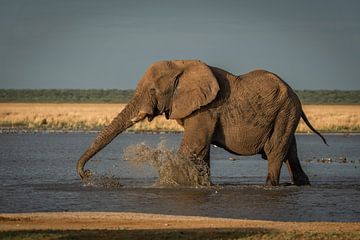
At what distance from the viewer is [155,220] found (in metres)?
15.5

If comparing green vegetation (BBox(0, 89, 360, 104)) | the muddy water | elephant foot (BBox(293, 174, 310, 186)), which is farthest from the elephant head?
green vegetation (BBox(0, 89, 360, 104))

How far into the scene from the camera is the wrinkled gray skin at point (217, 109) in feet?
70.1

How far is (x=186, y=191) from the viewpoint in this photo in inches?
818

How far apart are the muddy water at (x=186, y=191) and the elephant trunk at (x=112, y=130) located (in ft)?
2.37

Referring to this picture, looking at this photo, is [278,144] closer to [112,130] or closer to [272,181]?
[272,181]

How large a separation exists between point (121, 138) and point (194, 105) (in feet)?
85.4

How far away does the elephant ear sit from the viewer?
21.3 metres

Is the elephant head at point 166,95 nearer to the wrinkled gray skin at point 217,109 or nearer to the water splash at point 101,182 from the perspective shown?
the wrinkled gray skin at point 217,109

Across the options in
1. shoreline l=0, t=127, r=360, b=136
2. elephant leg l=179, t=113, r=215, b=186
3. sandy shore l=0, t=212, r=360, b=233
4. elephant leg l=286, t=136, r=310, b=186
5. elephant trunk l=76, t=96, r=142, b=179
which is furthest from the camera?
shoreline l=0, t=127, r=360, b=136

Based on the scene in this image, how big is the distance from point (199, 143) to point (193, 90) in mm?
1208

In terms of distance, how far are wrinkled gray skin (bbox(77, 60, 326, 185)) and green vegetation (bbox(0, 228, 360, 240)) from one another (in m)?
7.43

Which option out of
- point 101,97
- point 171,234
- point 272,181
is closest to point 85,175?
point 272,181

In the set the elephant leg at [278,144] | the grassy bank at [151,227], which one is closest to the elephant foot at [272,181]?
the elephant leg at [278,144]

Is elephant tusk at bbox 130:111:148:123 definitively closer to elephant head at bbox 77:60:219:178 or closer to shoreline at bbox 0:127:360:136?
elephant head at bbox 77:60:219:178
